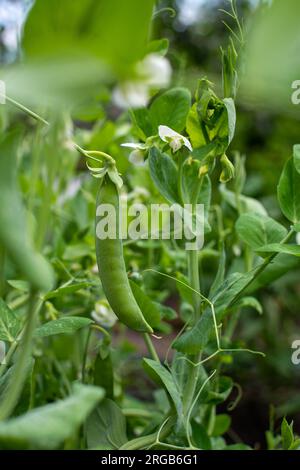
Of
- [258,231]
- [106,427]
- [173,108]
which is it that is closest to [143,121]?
[173,108]

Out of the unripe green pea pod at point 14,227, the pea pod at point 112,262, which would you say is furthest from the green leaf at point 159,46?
the unripe green pea pod at point 14,227

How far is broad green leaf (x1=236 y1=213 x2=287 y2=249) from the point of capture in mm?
536

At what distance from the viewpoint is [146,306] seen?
1.63ft

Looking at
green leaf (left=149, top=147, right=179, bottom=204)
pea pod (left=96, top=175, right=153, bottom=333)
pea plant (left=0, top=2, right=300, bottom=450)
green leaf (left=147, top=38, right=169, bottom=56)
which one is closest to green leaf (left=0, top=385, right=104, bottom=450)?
pea plant (left=0, top=2, right=300, bottom=450)

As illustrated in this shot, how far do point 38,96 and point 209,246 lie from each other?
508mm

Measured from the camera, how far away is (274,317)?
166 cm

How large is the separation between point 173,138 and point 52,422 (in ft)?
0.84

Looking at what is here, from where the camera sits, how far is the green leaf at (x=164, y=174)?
50cm

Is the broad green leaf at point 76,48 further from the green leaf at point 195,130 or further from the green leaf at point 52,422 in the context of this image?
the green leaf at point 195,130

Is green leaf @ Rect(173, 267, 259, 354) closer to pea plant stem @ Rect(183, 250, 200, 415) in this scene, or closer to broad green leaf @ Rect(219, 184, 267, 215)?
pea plant stem @ Rect(183, 250, 200, 415)

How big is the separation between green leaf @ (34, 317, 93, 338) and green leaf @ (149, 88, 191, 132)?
0.18 m

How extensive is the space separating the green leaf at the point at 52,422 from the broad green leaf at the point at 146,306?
A: 20cm
